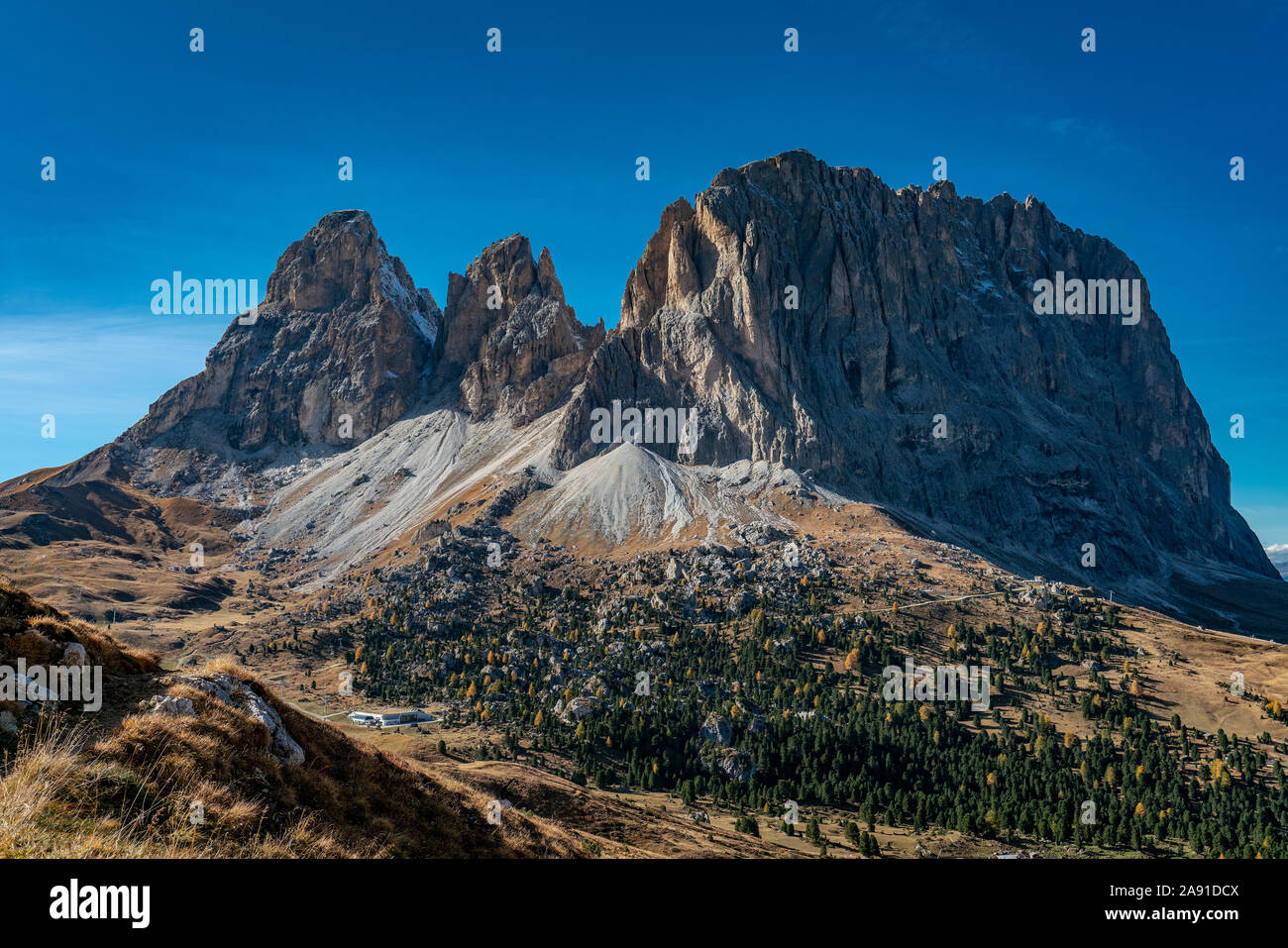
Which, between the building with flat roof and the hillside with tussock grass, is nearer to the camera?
the hillside with tussock grass

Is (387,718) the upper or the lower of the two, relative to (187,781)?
lower

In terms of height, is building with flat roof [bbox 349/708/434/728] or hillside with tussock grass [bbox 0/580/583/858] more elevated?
hillside with tussock grass [bbox 0/580/583/858]

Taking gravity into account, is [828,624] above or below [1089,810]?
above

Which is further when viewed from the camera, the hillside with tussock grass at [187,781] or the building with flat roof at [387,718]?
the building with flat roof at [387,718]

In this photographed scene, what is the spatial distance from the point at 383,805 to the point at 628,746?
89.8 metres

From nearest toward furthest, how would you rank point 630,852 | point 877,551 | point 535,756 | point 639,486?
point 630,852, point 535,756, point 877,551, point 639,486

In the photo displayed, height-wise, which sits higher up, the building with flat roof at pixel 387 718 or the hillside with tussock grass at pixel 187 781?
the hillside with tussock grass at pixel 187 781

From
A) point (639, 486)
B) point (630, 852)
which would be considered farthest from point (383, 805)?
point (639, 486)

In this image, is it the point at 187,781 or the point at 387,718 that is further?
the point at 387,718
